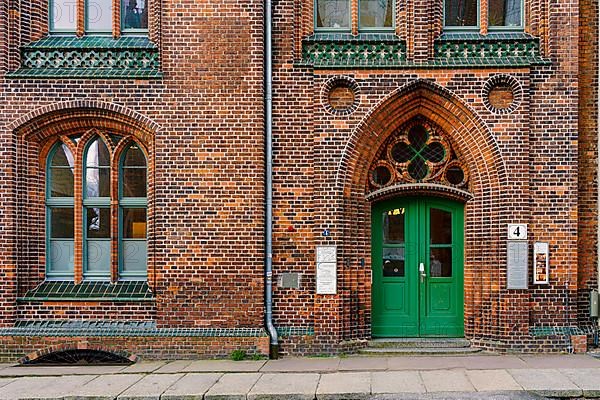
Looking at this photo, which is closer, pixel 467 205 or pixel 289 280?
pixel 289 280

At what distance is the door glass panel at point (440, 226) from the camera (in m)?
9.91

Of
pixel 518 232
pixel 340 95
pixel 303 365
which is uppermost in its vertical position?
pixel 340 95

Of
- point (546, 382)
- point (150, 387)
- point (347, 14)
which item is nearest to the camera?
point (546, 382)

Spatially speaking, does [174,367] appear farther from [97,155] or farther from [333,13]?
[333,13]

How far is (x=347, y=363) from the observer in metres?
8.80

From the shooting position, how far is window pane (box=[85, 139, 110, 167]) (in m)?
9.81

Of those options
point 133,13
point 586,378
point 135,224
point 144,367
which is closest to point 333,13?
point 133,13

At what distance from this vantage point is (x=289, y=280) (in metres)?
9.40

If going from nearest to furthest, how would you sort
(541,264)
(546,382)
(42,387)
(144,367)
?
1. (546,382)
2. (42,387)
3. (144,367)
4. (541,264)

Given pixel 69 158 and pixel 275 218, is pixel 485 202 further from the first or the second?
pixel 69 158

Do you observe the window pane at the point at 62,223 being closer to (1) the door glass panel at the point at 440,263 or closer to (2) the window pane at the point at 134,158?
(2) the window pane at the point at 134,158

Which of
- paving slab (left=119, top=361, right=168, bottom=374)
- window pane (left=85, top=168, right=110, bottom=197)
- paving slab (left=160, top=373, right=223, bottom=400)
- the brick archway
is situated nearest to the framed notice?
the brick archway

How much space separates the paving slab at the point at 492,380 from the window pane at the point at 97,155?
7057mm

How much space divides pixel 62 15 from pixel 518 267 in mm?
9186
